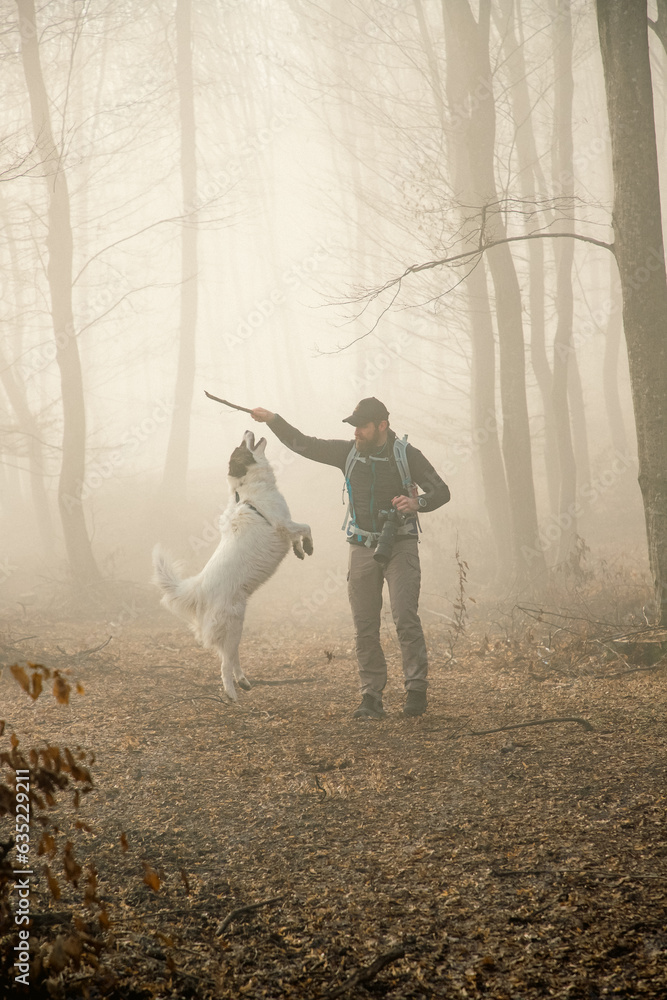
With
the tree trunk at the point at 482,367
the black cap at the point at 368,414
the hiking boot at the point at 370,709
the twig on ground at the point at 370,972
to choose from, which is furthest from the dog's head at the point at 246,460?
the tree trunk at the point at 482,367

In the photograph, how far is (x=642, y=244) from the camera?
6285 millimetres

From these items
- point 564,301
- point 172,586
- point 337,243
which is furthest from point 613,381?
point 172,586

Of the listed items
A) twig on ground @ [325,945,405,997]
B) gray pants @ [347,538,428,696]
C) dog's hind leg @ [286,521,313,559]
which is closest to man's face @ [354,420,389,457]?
gray pants @ [347,538,428,696]

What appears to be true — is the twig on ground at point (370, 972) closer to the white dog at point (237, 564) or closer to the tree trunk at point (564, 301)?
the white dog at point (237, 564)

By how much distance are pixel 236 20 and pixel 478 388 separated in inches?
661

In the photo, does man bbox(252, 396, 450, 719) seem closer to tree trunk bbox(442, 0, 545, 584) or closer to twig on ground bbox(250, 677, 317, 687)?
twig on ground bbox(250, 677, 317, 687)

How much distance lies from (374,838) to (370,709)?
2205mm

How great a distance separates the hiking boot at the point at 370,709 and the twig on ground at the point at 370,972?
10.3ft

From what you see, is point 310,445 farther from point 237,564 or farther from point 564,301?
point 564,301

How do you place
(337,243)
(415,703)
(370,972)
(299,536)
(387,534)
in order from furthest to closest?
(337,243)
(299,536)
(387,534)
(415,703)
(370,972)

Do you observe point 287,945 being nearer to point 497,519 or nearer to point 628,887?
point 628,887

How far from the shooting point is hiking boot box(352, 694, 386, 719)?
564 centimetres

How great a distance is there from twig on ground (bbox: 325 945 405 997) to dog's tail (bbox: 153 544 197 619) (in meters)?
4.27

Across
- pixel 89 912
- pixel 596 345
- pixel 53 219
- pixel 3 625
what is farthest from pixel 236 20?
pixel 89 912
